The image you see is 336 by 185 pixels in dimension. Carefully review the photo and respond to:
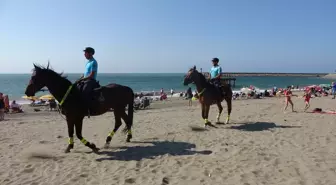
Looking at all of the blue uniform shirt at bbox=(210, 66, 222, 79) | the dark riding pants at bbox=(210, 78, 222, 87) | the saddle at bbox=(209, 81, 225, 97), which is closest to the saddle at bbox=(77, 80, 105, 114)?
the saddle at bbox=(209, 81, 225, 97)

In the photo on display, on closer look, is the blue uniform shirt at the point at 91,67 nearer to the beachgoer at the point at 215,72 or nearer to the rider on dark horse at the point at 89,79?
the rider on dark horse at the point at 89,79

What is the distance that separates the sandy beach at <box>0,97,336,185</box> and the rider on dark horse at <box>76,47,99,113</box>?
1.48 m

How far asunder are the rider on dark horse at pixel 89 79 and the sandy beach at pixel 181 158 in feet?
4.87

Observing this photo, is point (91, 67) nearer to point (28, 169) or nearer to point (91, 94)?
point (91, 94)

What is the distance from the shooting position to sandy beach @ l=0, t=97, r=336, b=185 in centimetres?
566

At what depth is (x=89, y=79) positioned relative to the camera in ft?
26.6

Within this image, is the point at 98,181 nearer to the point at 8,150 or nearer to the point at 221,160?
the point at 221,160

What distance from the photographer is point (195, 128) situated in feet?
35.7

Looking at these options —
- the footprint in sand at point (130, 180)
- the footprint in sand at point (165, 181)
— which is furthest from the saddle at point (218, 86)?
the footprint in sand at point (130, 180)

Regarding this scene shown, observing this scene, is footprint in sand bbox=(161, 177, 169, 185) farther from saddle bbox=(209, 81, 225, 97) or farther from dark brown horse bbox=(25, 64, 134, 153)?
saddle bbox=(209, 81, 225, 97)

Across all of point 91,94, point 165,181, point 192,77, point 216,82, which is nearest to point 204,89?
point 192,77

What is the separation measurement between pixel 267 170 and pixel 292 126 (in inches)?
244

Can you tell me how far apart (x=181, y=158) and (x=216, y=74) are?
630 centimetres

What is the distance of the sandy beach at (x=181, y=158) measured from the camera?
18.6 ft
